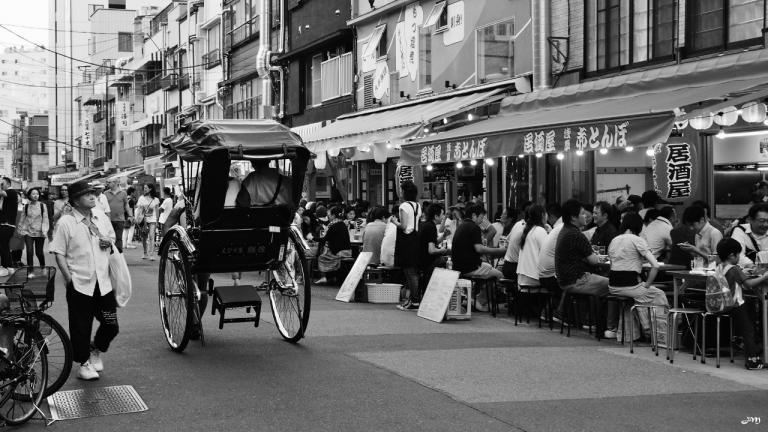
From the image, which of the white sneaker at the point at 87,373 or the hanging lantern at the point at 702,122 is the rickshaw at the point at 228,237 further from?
the hanging lantern at the point at 702,122

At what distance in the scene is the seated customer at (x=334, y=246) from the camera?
58.3ft

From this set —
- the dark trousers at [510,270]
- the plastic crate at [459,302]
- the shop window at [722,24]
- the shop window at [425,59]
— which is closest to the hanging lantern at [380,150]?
the shop window at [425,59]

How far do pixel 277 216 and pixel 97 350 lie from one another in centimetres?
251

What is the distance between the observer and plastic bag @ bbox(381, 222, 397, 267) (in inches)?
597

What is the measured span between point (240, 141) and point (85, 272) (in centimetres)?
236

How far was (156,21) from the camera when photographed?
6053cm

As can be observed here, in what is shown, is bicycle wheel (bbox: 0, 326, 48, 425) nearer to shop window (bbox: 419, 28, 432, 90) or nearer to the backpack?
the backpack

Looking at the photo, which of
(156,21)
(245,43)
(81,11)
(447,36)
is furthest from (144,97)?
(447,36)

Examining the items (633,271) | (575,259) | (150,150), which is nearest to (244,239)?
(575,259)

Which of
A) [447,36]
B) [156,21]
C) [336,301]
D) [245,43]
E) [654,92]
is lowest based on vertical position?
[336,301]

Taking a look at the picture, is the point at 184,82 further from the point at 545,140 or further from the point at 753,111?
the point at 753,111

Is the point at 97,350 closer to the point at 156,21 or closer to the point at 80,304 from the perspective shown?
the point at 80,304

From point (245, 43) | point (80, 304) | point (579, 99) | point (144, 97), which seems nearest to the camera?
point (80, 304)

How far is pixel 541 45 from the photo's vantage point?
758 inches
